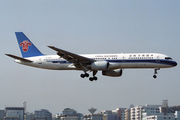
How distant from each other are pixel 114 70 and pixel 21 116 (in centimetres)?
11700

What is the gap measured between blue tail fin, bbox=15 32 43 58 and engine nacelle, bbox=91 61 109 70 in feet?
42.4

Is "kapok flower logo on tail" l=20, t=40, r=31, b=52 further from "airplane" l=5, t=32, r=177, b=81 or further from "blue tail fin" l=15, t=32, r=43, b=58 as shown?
"airplane" l=5, t=32, r=177, b=81

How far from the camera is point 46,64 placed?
6894 cm

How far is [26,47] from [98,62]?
17576 millimetres

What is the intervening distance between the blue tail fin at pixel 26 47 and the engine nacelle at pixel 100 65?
508 inches

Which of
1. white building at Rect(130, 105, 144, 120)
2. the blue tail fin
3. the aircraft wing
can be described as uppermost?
the blue tail fin

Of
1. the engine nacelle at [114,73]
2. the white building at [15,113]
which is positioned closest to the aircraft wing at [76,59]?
the engine nacelle at [114,73]

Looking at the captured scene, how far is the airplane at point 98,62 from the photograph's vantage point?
6400 cm

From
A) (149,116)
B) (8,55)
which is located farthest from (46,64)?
(149,116)

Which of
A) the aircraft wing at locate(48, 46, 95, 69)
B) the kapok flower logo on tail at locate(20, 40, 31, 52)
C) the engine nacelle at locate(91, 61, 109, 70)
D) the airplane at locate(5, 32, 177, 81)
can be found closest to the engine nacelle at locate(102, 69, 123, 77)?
the airplane at locate(5, 32, 177, 81)

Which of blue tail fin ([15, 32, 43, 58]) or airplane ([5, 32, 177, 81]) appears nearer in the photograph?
airplane ([5, 32, 177, 81])

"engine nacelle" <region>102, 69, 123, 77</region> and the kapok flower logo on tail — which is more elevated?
the kapok flower logo on tail

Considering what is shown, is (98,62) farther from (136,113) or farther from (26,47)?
(136,113)

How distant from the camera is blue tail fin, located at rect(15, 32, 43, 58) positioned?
72312 millimetres
